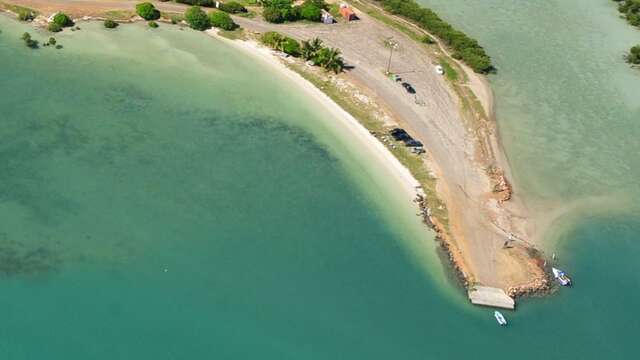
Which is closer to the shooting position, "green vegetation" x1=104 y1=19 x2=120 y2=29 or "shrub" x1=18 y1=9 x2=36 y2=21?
"shrub" x1=18 y1=9 x2=36 y2=21

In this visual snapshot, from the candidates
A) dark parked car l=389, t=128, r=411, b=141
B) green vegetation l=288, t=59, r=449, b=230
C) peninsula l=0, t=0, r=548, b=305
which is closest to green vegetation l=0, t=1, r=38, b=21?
peninsula l=0, t=0, r=548, b=305

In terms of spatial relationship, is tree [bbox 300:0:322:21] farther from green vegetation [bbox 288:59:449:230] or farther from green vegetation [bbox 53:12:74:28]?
green vegetation [bbox 53:12:74:28]

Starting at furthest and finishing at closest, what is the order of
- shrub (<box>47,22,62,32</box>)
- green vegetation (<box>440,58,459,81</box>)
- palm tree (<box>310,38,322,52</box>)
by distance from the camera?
1. green vegetation (<box>440,58,459,81</box>)
2. palm tree (<box>310,38,322,52</box>)
3. shrub (<box>47,22,62,32</box>)

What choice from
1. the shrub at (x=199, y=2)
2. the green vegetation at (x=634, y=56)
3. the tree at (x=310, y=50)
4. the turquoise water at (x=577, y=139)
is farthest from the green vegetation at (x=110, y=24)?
the green vegetation at (x=634, y=56)

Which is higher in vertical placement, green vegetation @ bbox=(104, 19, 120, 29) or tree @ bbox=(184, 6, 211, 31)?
tree @ bbox=(184, 6, 211, 31)

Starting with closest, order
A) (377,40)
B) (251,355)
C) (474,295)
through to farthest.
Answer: (251,355), (474,295), (377,40)

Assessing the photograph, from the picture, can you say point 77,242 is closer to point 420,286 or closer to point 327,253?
point 327,253

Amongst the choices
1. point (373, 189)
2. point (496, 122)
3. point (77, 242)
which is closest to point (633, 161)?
point (496, 122)

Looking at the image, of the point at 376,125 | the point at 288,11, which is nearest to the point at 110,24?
the point at 288,11

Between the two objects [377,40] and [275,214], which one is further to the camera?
[377,40]
